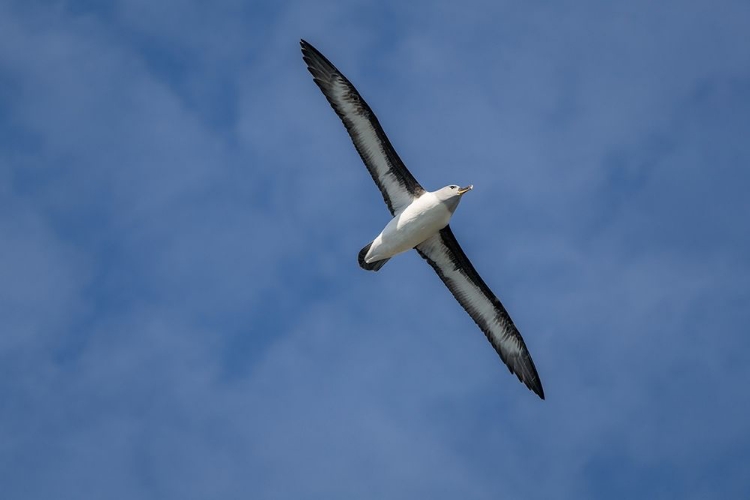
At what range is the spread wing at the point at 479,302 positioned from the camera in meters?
30.2

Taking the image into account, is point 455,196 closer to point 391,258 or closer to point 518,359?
point 391,258

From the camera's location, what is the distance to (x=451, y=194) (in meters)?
Answer: 28.8

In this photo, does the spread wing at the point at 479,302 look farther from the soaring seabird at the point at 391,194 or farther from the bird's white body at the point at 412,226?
the bird's white body at the point at 412,226

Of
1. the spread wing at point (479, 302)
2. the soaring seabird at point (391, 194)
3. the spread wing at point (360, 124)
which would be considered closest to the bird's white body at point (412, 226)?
the soaring seabird at point (391, 194)

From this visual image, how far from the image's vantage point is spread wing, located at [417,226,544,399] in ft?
99.2

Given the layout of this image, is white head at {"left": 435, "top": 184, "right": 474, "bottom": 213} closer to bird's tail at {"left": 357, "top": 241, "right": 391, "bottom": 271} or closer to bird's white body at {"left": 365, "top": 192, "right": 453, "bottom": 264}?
bird's white body at {"left": 365, "top": 192, "right": 453, "bottom": 264}

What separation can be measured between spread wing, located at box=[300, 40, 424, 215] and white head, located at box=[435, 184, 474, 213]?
0.77 m

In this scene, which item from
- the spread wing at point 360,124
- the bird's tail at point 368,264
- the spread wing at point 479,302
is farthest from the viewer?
the spread wing at point 479,302

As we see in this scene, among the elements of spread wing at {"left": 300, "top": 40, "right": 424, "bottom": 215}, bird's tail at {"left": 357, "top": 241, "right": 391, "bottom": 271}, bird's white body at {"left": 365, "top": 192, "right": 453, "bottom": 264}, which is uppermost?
spread wing at {"left": 300, "top": 40, "right": 424, "bottom": 215}

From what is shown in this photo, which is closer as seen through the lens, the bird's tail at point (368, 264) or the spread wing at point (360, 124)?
the spread wing at point (360, 124)

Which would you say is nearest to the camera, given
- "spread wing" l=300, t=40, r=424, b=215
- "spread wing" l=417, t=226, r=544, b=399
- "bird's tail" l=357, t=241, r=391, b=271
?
"spread wing" l=300, t=40, r=424, b=215

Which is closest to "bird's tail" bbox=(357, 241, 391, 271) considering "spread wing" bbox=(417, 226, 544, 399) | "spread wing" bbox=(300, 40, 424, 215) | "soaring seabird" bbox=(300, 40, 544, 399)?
"soaring seabird" bbox=(300, 40, 544, 399)

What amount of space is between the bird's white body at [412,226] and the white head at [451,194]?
91mm

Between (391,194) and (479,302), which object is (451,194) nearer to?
(391,194)
